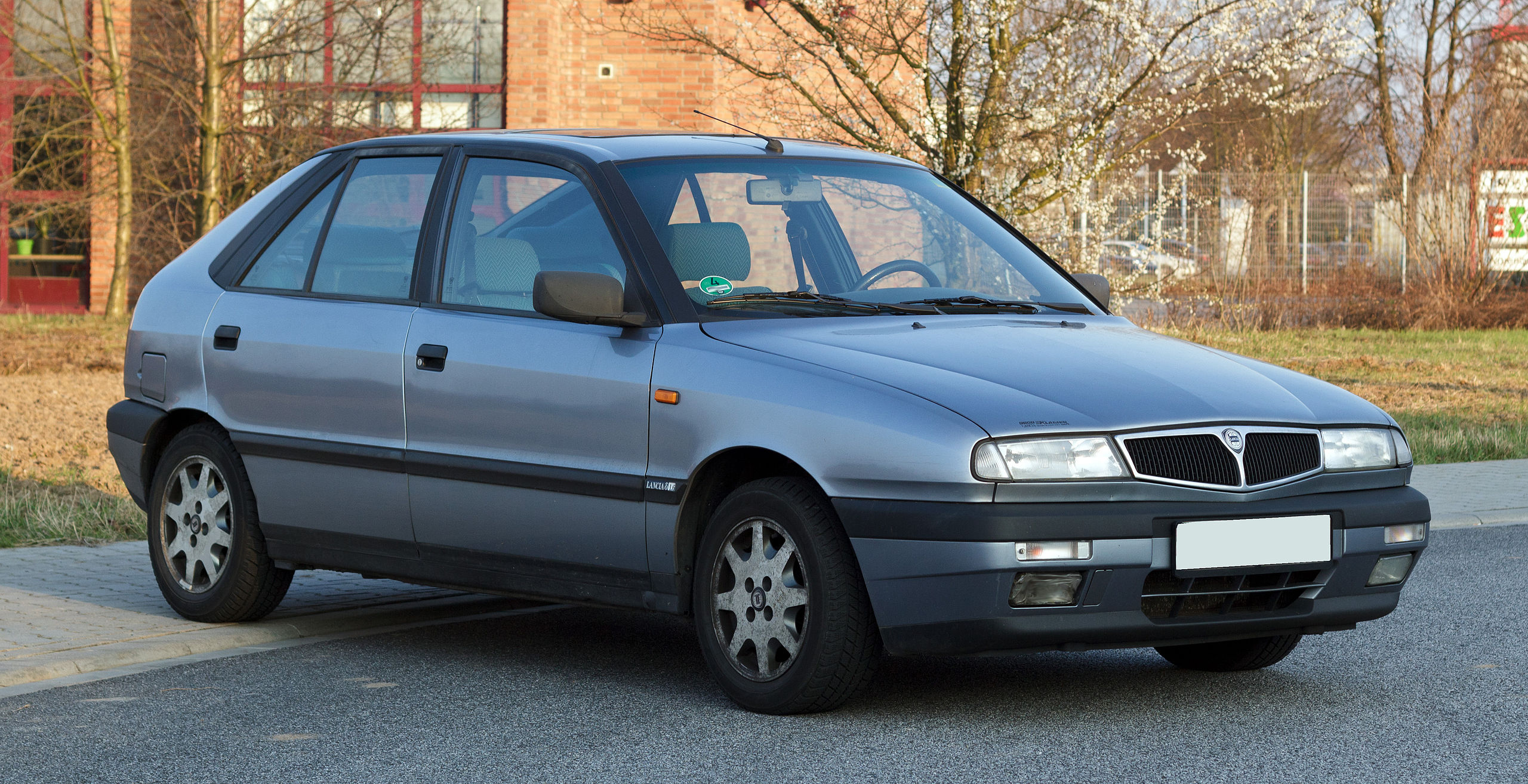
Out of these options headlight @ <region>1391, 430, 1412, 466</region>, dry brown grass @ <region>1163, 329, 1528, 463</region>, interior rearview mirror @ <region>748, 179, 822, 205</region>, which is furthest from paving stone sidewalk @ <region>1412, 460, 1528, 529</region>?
interior rearview mirror @ <region>748, 179, 822, 205</region>

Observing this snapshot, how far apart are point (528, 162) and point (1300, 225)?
22431 millimetres

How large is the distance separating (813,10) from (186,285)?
11.3 m

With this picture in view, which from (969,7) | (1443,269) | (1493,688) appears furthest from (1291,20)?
(1493,688)

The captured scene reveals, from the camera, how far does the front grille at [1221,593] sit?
15.7 feet

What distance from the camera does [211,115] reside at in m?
23.5

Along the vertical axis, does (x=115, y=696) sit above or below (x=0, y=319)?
below

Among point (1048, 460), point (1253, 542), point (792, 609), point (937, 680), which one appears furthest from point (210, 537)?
point (1253, 542)

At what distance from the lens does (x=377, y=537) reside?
6137mm

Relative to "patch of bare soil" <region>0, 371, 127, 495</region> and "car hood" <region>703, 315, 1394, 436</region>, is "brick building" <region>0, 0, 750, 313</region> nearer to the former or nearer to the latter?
"patch of bare soil" <region>0, 371, 127, 495</region>

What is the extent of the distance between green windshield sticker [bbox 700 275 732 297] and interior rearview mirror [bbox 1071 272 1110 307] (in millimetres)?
1466

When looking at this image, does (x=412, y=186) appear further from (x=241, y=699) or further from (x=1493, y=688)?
(x=1493, y=688)

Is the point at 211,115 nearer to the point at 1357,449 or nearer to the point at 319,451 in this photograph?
the point at 319,451

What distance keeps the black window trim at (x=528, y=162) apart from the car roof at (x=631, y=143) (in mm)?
36

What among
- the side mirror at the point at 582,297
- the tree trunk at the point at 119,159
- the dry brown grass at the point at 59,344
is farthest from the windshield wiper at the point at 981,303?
the tree trunk at the point at 119,159
